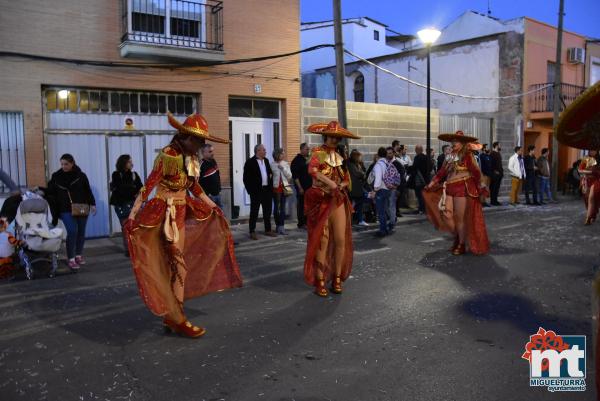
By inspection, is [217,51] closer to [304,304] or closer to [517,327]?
[304,304]

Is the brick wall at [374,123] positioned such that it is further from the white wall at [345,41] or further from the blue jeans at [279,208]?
the white wall at [345,41]

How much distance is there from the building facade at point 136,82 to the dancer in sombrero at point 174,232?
6438 millimetres

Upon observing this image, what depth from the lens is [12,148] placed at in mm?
9836

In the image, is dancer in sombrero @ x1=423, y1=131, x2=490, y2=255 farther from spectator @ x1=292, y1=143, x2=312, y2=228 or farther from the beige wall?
the beige wall

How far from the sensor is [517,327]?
16.0ft

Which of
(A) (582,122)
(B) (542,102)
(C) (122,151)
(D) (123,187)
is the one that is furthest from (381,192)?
(B) (542,102)

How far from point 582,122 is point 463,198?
5872 millimetres

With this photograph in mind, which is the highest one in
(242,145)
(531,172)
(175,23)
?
(175,23)

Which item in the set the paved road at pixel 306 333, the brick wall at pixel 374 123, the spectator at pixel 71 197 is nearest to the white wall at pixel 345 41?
the brick wall at pixel 374 123

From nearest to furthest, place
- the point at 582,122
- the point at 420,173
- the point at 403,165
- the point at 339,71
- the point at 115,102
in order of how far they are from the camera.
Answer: the point at 582,122 → the point at 115,102 → the point at 339,71 → the point at 403,165 → the point at 420,173

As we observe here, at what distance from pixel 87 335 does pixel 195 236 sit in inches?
53.0

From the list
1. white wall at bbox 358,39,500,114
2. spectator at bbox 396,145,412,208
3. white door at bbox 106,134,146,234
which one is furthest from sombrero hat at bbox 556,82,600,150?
white wall at bbox 358,39,500,114

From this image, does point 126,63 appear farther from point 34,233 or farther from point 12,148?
point 34,233

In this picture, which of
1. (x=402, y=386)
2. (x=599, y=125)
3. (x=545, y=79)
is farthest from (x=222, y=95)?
(x=545, y=79)
